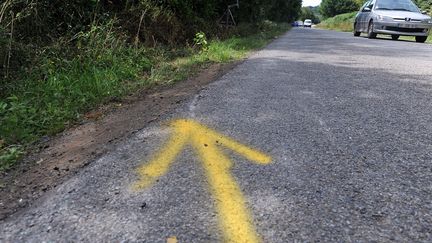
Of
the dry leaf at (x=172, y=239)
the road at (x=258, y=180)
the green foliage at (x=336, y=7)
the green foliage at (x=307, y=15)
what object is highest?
the dry leaf at (x=172, y=239)

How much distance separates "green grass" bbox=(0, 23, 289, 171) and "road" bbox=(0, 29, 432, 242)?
91cm

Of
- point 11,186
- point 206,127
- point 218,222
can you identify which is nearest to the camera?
point 218,222

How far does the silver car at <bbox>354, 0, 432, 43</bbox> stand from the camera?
1154 centimetres

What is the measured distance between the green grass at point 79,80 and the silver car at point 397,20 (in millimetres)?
6548

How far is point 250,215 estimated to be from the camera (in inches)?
66.2

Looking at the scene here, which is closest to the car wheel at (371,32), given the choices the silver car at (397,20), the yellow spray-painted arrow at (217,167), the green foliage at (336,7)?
the silver car at (397,20)

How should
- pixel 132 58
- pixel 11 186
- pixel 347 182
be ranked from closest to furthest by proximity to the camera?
pixel 347 182 < pixel 11 186 < pixel 132 58

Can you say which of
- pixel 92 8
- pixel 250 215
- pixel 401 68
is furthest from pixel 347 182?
pixel 92 8

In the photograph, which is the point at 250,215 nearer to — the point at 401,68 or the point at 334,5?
the point at 401,68

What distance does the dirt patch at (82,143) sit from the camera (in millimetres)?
2025

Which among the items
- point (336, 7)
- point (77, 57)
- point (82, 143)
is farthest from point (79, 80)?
point (336, 7)

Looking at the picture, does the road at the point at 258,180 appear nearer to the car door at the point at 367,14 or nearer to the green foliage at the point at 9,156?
the green foliage at the point at 9,156

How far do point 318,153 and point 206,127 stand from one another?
33.6 inches

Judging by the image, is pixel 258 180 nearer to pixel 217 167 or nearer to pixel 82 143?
pixel 217 167
